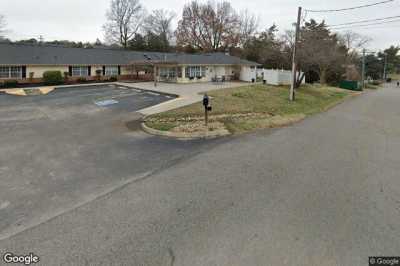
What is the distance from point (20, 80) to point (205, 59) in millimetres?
20482

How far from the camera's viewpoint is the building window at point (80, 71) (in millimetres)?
29058

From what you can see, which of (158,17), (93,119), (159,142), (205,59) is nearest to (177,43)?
(158,17)

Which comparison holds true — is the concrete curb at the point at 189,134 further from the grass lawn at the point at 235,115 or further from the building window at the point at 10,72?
the building window at the point at 10,72

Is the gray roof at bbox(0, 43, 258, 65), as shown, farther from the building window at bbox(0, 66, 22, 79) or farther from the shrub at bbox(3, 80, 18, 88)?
the shrub at bbox(3, 80, 18, 88)

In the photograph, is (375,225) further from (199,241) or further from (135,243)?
(135,243)

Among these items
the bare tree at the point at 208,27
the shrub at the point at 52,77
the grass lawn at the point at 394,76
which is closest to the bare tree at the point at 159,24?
the bare tree at the point at 208,27

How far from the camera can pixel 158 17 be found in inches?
2239

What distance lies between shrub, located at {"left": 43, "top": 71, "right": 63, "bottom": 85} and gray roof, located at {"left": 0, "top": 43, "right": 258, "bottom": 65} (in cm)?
144

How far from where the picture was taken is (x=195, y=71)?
30953 millimetres

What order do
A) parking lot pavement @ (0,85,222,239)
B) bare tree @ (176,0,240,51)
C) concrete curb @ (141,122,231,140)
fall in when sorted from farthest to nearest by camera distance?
bare tree @ (176,0,240,51) < concrete curb @ (141,122,231,140) < parking lot pavement @ (0,85,222,239)

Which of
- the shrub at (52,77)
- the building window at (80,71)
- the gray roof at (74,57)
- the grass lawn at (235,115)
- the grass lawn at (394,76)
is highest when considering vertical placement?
the grass lawn at (394,76)

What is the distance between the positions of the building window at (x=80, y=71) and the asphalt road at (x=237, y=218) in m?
27.5

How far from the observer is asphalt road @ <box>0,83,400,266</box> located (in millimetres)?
3115

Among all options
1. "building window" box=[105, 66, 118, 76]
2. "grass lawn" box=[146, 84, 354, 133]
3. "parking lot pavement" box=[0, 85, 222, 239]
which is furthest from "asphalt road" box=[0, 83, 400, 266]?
"building window" box=[105, 66, 118, 76]
